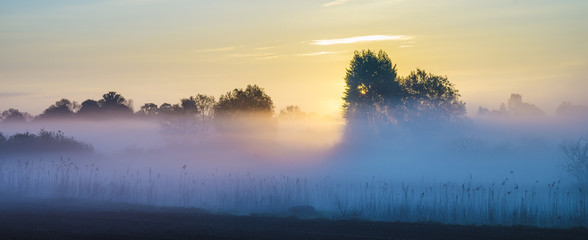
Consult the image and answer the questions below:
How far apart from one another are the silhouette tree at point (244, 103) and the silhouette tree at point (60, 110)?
4223 cm

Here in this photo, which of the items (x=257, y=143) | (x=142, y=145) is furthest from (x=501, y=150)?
(x=142, y=145)

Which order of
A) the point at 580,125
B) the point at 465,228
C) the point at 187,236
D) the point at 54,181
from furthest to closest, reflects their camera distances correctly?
the point at 580,125, the point at 54,181, the point at 465,228, the point at 187,236

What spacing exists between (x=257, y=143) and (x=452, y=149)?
2771cm

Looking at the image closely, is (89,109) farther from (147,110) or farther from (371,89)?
(371,89)

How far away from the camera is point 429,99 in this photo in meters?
83.3

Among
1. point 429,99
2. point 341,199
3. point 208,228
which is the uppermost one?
point 429,99

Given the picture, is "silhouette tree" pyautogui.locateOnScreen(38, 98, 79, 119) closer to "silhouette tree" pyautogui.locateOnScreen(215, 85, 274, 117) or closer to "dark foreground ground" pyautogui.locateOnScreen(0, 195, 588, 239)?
"silhouette tree" pyautogui.locateOnScreen(215, 85, 274, 117)

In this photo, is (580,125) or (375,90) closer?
(375,90)

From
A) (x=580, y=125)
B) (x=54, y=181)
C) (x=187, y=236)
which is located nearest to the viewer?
(x=187, y=236)

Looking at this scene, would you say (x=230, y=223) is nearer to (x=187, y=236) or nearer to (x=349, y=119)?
(x=187, y=236)

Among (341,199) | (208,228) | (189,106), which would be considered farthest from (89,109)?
(208,228)

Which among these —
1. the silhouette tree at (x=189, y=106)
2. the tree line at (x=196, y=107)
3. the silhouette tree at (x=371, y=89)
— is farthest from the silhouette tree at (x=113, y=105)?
the silhouette tree at (x=371, y=89)

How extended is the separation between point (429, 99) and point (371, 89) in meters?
7.59

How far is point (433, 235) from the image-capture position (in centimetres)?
2366
